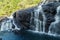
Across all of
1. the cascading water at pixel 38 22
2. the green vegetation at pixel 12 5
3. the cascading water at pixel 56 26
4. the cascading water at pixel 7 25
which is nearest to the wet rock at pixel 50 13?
the cascading water at pixel 56 26

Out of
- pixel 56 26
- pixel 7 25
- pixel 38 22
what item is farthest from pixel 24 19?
pixel 56 26

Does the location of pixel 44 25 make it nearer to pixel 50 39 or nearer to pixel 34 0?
pixel 50 39

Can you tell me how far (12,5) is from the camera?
184 feet

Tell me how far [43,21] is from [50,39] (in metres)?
8.64

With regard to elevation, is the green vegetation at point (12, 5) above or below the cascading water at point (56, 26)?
above

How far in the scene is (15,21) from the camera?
39500mm

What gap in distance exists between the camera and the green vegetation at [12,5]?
2032 inches

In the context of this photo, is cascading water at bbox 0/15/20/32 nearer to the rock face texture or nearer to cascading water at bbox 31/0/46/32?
the rock face texture

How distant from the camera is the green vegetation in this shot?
51625 mm

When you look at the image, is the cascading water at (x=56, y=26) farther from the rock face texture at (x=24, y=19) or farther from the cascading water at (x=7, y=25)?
the cascading water at (x=7, y=25)

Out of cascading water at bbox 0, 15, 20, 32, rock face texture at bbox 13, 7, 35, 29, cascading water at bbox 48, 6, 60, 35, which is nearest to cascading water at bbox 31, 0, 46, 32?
rock face texture at bbox 13, 7, 35, 29

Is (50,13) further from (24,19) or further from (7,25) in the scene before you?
(7,25)

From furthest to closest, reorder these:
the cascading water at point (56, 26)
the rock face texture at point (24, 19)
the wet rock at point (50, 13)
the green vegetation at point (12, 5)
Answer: the green vegetation at point (12, 5) → the rock face texture at point (24, 19) → the wet rock at point (50, 13) → the cascading water at point (56, 26)

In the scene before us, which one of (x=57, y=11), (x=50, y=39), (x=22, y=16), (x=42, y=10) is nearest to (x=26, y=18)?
(x=22, y=16)
